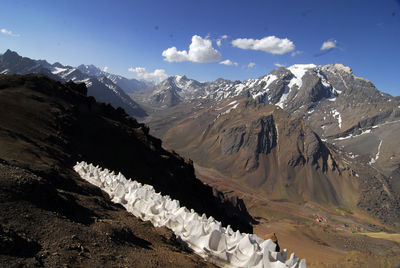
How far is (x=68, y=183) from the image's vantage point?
44.4 feet

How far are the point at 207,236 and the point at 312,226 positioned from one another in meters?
120

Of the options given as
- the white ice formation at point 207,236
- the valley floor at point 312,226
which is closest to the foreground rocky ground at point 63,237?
the white ice formation at point 207,236

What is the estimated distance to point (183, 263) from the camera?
736cm

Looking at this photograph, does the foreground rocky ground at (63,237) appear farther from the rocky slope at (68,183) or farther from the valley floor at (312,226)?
Result: the valley floor at (312,226)

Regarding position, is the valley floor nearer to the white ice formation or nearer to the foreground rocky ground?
the white ice formation

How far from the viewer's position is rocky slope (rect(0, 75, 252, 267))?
621 cm

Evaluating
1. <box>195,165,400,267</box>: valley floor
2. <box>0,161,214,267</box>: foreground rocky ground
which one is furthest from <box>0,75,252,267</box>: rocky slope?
<box>195,165,400,267</box>: valley floor

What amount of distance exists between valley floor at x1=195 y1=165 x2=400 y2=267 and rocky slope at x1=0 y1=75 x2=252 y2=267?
52.5m

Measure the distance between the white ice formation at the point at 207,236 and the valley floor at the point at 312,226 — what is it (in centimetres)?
6207

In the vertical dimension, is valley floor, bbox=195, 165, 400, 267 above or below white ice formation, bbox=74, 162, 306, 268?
below

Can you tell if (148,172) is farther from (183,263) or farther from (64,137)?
(183,263)

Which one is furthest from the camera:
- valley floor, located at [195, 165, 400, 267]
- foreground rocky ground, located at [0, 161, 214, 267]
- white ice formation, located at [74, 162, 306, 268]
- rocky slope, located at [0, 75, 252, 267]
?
valley floor, located at [195, 165, 400, 267]

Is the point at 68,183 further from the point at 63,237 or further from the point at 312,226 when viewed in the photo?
the point at 312,226

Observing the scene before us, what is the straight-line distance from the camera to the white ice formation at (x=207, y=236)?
7.72 m
